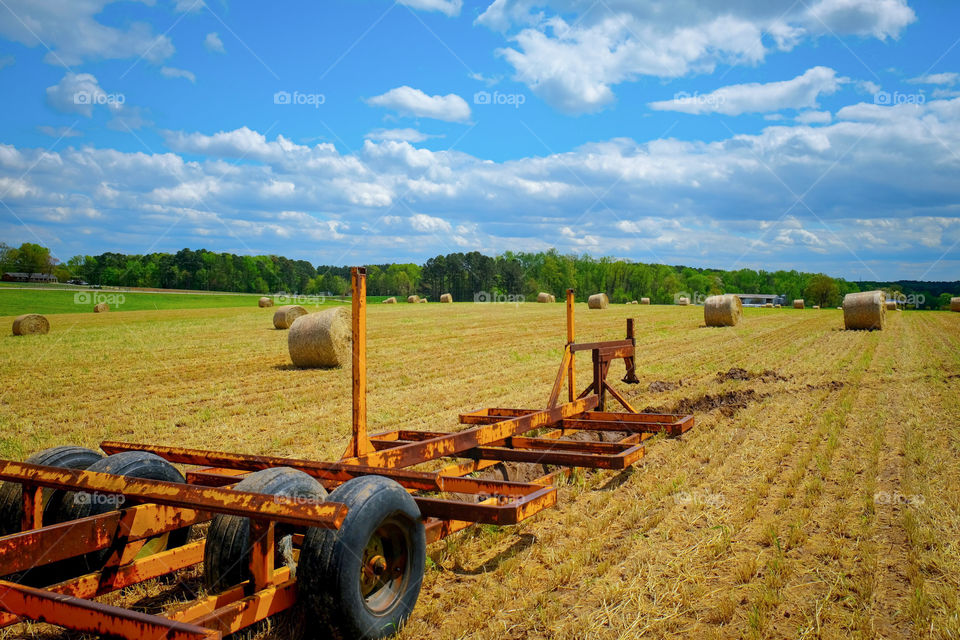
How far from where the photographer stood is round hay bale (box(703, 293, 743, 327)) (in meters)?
29.8

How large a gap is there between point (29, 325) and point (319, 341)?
19053 mm

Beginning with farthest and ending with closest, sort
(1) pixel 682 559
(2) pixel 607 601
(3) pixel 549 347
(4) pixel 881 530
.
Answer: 1. (3) pixel 549 347
2. (4) pixel 881 530
3. (1) pixel 682 559
4. (2) pixel 607 601

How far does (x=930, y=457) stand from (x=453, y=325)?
24.0 m

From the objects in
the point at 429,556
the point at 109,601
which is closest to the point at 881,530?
the point at 429,556

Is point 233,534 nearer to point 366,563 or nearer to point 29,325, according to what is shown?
point 366,563

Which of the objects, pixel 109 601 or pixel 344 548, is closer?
pixel 344 548

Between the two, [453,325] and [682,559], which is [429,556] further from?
[453,325]

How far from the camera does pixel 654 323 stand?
32438 mm

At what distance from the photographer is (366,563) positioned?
3.47 m

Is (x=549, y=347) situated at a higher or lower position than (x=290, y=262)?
lower

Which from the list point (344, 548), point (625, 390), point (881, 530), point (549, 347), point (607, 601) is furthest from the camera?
point (549, 347)
